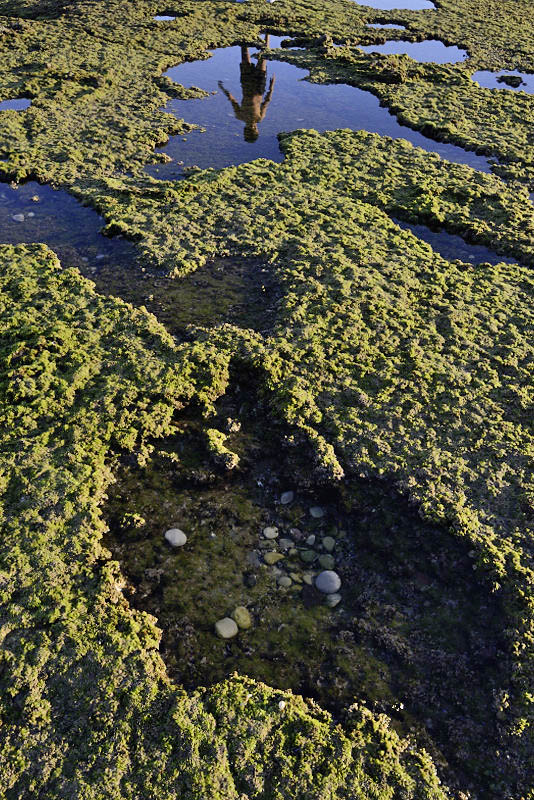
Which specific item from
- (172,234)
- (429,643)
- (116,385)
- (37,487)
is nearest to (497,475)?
(429,643)

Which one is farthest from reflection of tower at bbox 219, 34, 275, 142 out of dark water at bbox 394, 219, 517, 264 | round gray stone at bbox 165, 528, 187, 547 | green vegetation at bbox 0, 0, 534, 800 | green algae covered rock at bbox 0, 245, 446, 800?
round gray stone at bbox 165, 528, 187, 547

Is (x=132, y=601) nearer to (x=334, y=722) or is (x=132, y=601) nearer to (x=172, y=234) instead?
(x=334, y=722)

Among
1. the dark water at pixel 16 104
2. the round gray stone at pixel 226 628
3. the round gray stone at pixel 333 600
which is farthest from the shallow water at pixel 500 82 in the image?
the round gray stone at pixel 226 628

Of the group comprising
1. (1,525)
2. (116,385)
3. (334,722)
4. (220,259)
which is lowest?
(334,722)

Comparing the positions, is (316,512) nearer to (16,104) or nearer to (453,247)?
(453,247)

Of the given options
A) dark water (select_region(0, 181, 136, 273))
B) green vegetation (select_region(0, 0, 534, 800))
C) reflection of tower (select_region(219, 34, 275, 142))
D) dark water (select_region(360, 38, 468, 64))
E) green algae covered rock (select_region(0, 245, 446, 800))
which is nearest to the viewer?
green algae covered rock (select_region(0, 245, 446, 800))

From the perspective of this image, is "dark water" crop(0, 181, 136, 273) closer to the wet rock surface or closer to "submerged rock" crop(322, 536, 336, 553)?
the wet rock surface

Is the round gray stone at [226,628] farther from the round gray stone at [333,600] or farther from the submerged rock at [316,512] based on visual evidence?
the submerged rock at [316,512]
